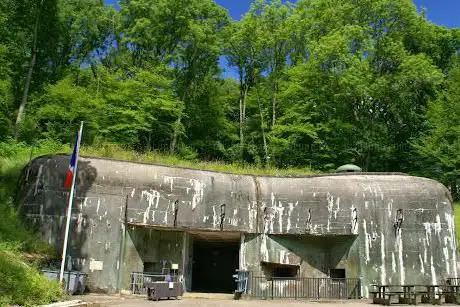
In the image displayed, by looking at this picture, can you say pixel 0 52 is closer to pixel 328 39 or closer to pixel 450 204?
pixel 328 39

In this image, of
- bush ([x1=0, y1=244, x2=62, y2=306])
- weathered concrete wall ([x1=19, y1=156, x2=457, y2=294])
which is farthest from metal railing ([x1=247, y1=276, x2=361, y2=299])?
bush ([x1=0, y1=244, x2=62, y2=306])

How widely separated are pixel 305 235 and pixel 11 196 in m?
12.9

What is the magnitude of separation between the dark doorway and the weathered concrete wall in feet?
24.0

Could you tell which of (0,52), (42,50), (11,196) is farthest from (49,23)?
(11,196)

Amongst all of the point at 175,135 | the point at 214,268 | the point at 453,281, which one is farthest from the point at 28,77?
the point at 453,281

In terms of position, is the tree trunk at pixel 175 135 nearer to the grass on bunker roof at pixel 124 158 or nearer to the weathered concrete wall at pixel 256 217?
the grass on bunker roof at pixel 124 158

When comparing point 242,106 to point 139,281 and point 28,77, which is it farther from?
point 139,281

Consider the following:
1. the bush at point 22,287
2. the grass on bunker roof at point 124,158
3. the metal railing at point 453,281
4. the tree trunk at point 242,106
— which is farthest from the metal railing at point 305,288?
the tree trunk at point 242,106

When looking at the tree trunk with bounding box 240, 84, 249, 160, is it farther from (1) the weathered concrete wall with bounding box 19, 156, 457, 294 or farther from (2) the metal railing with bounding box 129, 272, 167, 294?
(2) the metal railing with bounding box 129, 272, 167, 294

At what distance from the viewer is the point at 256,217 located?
2234 cm

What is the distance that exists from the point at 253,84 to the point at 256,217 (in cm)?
2033

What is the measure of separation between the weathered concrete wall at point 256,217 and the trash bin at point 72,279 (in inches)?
68.0

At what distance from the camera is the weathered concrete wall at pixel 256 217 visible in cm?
2034

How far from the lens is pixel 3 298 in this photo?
1145 cm
